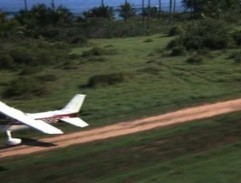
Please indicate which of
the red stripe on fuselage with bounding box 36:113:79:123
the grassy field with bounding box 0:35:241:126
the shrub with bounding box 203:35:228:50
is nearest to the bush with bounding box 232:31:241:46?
the shrub with bounding box 203:35:228:50

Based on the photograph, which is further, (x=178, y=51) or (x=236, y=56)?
(x=178, y=51)

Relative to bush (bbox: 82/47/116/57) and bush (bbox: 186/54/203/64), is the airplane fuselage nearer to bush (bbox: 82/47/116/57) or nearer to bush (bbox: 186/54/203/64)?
bush (bbox: 186/54/203/64)

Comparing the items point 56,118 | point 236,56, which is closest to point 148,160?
point 56,118

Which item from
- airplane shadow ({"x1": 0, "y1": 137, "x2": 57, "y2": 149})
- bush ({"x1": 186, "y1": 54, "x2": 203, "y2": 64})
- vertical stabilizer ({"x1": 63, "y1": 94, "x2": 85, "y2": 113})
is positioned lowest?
bush ({"x1": 186, "y1": 54, "x2": 203, "y2": 64})

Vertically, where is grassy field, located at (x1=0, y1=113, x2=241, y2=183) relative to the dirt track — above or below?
above

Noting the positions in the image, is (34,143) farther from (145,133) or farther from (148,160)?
(148,160)

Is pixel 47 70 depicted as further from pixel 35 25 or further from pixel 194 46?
pixel 35 25
